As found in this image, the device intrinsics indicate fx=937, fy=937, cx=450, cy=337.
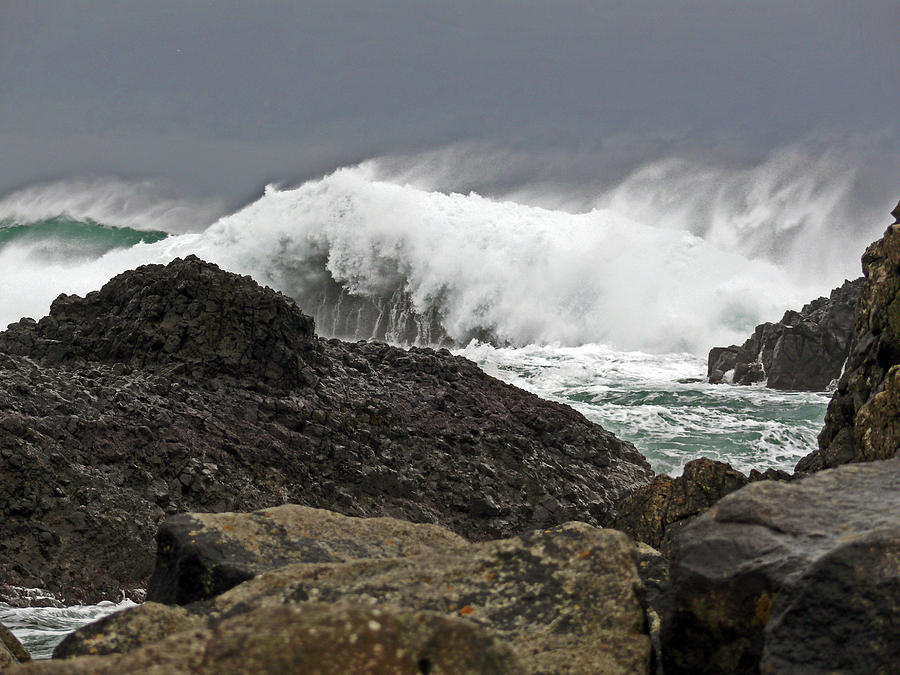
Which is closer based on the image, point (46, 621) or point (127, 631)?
point (127, 631)

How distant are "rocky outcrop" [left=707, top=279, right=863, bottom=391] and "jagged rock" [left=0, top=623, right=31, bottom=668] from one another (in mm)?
23010

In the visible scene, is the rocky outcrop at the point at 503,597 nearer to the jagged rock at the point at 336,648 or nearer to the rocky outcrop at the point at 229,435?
the jagged rock at the point at 336,648

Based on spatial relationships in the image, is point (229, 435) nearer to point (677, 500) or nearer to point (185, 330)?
point (185, 330)

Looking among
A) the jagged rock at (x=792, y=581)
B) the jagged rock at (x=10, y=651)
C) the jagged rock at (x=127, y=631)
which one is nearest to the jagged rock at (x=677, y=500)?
the jagged rock at (x=792, y=581)

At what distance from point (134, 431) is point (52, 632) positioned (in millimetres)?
3268

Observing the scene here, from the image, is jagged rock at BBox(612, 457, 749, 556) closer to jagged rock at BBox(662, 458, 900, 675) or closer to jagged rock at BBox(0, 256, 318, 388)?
jagged rock at BBox(0, 256, 318, 388)

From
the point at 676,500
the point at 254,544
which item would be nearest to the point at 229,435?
the point at 676,500

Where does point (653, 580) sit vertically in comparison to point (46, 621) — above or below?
above

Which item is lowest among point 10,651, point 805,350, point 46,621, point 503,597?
point 46,621

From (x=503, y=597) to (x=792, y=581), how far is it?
94 centimetres

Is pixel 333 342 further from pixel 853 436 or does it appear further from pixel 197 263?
pixel 853 436

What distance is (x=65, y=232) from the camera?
46.8 metres

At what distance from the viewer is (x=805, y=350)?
83.9 ft

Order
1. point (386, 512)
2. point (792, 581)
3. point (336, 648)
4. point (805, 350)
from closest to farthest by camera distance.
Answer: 1. point (336, 648)
2. point (792, 581)
3. point (386, 512)
4. point (805, 350)
